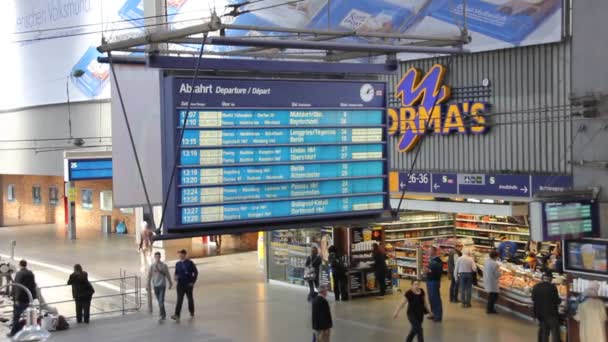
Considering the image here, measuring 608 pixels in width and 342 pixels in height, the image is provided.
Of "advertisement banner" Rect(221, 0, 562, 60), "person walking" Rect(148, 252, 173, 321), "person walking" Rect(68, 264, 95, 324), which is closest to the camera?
"advertisement banner" Rect(221, 0, 562, 60)

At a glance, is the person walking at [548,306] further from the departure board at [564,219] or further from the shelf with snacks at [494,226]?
the shelf with snacks at [494,226]

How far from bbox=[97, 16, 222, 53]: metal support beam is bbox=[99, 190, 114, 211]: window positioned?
2897 cm

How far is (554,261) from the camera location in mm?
16688

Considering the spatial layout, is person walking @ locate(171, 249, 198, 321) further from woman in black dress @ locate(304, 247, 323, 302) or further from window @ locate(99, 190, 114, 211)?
window @ locate(99, 190, 114, 211)

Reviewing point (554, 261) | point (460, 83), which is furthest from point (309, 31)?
point (554, 261)

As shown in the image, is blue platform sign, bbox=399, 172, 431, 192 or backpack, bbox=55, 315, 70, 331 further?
blue platform sign, bbox=399, 172, 431, 192

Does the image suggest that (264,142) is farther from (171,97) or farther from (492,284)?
(492,284)

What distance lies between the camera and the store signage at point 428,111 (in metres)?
16.3

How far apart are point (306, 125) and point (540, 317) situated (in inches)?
266

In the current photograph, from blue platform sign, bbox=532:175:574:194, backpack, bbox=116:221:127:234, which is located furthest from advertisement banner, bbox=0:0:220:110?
blue platform sign, bbox=532:175:574:194

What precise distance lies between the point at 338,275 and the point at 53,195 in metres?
25.0

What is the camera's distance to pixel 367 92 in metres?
8.12

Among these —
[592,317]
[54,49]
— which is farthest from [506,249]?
[54,49]

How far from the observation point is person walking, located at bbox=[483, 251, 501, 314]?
52.0 ft
